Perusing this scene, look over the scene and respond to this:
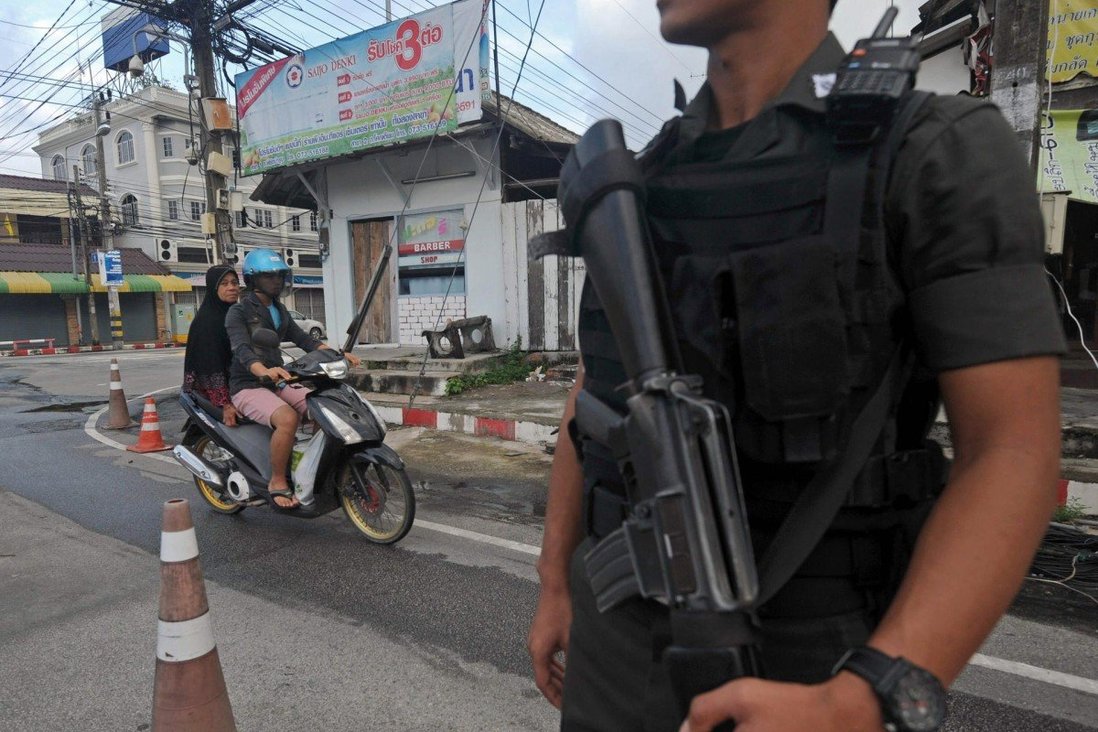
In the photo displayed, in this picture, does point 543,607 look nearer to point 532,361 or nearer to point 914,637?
point 914,637

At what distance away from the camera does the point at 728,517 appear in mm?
761

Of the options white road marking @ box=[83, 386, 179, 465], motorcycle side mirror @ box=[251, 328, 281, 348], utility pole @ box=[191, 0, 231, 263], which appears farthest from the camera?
utility pole @ box=[191, 0, 231, 263]

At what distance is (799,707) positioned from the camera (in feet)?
2.23

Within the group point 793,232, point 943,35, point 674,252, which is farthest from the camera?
point 943,35

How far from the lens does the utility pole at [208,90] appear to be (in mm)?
11391

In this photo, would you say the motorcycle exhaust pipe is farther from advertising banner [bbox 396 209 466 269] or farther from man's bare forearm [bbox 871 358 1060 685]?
advertising banner [bbox 396 209 466 269]

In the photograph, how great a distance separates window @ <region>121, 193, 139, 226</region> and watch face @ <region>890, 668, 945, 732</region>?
1471 inches

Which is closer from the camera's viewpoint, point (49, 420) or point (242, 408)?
point (242, 408)

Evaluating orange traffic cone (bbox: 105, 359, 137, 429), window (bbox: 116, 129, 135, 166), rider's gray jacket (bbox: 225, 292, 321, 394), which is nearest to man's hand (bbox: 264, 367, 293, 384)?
rider's gray jacket (bbox: 225, 292, 321, 394)

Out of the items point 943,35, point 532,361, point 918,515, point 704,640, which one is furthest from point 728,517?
point 532,361

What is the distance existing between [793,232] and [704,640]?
49cm

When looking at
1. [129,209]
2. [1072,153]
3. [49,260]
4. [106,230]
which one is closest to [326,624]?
[1072,153]

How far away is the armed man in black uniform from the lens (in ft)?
2.27

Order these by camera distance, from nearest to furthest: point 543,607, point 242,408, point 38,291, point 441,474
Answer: point 543,607 < point 242,408 < point 441,474 < point 38,291
